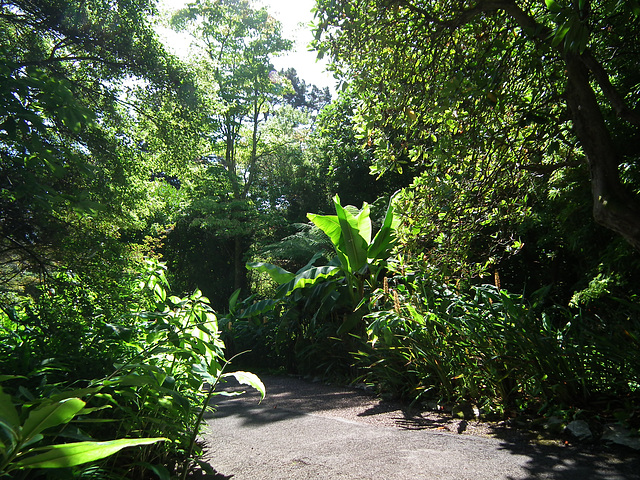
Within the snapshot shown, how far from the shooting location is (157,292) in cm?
337

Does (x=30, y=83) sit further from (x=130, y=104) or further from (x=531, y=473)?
(x=531, y=473)

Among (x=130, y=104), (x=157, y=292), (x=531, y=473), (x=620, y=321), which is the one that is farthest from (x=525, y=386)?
(x=130, y=104)

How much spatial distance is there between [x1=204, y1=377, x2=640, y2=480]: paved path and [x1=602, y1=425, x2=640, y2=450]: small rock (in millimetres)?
152

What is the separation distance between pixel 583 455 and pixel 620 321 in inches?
55.6

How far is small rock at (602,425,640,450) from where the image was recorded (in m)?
2.90

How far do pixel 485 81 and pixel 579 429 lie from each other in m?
2.74

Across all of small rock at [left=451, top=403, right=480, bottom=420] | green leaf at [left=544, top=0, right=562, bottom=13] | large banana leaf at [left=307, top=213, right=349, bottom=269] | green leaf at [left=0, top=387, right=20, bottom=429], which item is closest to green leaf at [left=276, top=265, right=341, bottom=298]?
large banana leaf at [left=307, top=213, right=349, bottom=269]

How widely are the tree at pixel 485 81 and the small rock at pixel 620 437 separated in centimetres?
153

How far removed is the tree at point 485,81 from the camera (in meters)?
3.54

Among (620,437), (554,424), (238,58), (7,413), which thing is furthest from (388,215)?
(238,58)

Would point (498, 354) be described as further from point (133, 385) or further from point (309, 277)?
point (309, 277)

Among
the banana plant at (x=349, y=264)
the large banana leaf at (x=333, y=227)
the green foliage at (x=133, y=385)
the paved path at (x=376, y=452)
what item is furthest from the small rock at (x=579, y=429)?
the large banana leaf at (x=333, y=227)

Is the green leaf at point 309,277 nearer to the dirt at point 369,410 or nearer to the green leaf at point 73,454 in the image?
the dirt at point 369,410

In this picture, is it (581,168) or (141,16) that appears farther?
(581,168)
